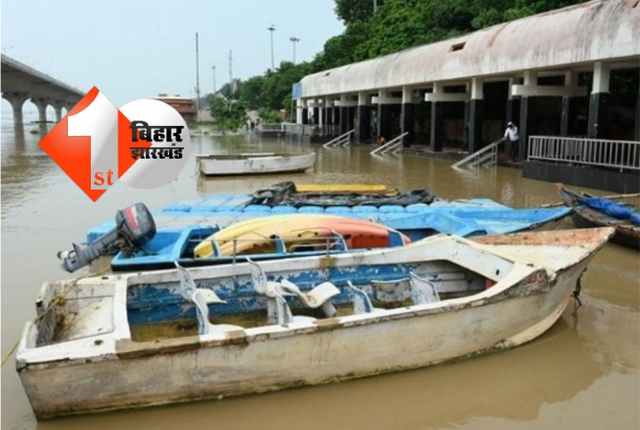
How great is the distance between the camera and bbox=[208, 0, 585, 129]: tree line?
31.9 meters

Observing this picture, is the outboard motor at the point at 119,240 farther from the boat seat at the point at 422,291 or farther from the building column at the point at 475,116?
the building column at the point at 475,116

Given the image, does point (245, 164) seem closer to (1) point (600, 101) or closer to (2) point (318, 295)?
(1) point (600, 101)

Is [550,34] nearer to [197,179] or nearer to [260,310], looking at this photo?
[197,179]

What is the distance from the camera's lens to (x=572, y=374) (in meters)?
5.66

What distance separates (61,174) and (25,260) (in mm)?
14240

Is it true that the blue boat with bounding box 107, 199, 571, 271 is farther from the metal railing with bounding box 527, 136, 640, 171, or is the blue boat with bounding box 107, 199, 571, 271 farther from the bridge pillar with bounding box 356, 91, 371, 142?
the bridge pillar with bounding box 356, 91, 371, 142

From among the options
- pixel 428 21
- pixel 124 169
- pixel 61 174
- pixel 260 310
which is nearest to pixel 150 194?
pixel 124 169

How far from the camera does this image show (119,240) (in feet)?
25.0

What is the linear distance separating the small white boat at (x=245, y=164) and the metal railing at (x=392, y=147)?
9029 millimetres

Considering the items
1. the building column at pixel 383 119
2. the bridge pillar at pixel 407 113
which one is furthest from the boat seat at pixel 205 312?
the building column at pixel 383 119

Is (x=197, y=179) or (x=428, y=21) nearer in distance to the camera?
(x=197, y=179)

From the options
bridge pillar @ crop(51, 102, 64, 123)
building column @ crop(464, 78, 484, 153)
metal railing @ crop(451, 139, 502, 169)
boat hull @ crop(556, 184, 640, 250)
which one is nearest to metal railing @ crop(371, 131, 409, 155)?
building column @ crop(464, 78, 484, 153)

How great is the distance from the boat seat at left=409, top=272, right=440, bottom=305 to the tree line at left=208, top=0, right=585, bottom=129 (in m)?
25.6

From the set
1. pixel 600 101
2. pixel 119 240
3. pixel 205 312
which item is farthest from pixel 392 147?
pixel 205 312
